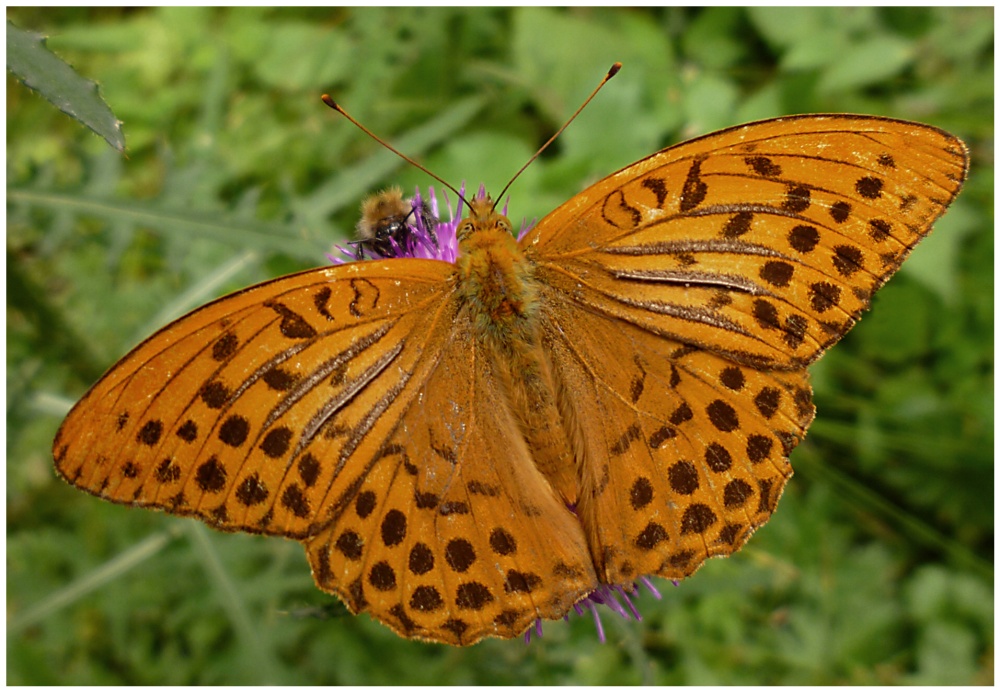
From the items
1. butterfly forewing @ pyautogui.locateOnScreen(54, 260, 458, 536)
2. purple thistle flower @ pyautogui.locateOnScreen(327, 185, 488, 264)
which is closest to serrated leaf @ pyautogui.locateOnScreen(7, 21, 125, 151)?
butterfly forewing @ pyautogui.locateOnScreen(54, 260, 458, 536)

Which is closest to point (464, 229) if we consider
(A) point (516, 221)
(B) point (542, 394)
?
(B) point (542, 394)

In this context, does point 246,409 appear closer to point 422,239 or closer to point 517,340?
point 517,340

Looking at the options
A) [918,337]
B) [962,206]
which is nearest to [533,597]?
[918,337]

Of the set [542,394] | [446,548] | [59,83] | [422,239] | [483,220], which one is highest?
[59,83]

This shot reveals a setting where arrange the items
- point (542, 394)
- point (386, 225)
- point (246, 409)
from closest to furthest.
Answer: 1. point (246, 409)
2. point (542, 394)
3. point (386, 225)

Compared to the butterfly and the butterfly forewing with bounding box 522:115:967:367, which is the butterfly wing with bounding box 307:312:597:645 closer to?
the butterfly forewing with bounding box 522:115:967:367

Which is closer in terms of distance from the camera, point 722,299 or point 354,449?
point 354,449
